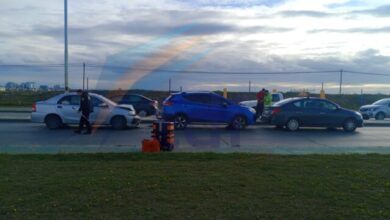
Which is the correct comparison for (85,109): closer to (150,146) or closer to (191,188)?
(150,146)

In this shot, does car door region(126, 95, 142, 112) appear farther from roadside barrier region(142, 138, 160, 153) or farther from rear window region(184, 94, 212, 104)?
roadside barrier region(142, 138, 160, 153)

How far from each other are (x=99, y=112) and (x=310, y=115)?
350 inches

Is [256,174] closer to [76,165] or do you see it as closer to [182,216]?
[182,216]

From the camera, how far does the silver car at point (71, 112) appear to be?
58.9 feet

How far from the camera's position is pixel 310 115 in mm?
19281

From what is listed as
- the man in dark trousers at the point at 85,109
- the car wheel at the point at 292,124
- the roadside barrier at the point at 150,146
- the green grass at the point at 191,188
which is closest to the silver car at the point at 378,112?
the car wheel at the point at 292,124

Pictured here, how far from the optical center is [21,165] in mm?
8656

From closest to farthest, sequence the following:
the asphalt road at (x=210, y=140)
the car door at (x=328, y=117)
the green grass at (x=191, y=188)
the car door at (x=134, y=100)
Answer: the green grass at (x=191, y=188) → the asphalt road at (x=210, y=140) → the car door at (x=328, y=117) → the car door at (x=134, y=100)

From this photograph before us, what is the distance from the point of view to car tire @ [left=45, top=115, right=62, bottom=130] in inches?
708

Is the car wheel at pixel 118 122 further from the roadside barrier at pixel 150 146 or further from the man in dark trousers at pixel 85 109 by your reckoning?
the roadside barrier at pixel 150 146

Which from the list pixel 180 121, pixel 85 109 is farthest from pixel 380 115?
pixel 85 109

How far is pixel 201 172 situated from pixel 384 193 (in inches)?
121

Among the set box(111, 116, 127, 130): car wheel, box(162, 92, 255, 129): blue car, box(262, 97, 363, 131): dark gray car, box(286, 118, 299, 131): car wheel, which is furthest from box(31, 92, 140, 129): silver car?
box(286, 118, 299, 131): car wheel

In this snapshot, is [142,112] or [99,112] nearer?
[99,112]
